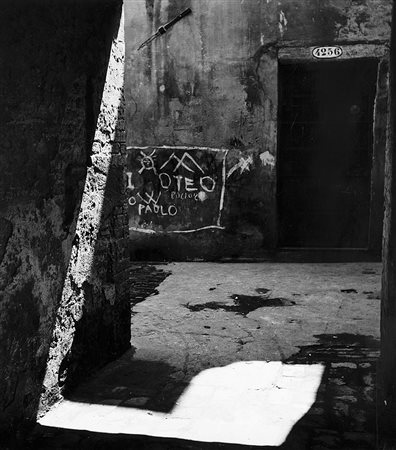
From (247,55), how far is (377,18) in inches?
73.5

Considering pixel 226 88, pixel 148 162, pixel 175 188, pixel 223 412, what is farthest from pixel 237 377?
pixel 226 88

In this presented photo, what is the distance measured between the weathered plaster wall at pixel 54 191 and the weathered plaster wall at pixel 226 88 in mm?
4201

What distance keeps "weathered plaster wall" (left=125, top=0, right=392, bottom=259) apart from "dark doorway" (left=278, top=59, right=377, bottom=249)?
0.28 metres

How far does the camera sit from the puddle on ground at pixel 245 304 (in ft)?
18.9

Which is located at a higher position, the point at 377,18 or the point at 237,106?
the point at 377,18

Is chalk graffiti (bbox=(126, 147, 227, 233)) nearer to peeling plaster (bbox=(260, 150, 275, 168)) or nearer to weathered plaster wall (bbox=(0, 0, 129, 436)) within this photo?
peeling plaster (bbox=(260, 150, 275, 168))

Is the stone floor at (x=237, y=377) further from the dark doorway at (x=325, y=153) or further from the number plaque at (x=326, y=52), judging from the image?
the number plaque at (x=326, y=52)

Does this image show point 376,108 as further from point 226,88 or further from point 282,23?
point 226,88

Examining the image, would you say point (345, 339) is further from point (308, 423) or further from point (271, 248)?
point (271, 248)

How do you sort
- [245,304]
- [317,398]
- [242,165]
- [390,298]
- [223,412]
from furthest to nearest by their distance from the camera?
[242,165] < [245,304] < [317,398] < [223,412] < [390,298]

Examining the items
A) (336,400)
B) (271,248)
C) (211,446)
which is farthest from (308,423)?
(271,248)

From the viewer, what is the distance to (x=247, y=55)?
26.4ft

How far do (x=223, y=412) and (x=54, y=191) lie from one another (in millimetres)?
1709

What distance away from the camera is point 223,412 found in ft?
10.9
